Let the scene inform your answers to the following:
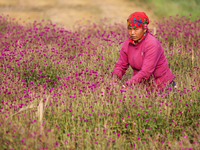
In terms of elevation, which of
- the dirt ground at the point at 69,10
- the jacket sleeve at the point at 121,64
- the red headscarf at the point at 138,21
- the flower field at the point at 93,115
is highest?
the red headscarf at the point at 138,21

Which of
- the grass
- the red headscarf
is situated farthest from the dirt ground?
the red headscarf

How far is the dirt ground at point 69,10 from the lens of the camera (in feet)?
36.1

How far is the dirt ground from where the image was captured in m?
11.0

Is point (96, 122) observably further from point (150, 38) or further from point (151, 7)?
point (151, 7)

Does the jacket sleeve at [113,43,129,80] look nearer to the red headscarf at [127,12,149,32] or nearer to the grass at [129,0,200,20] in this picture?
the red headscarf at [127,12,149,32]

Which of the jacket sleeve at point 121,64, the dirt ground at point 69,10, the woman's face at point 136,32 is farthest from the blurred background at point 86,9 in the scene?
the woman's face at point 136,32

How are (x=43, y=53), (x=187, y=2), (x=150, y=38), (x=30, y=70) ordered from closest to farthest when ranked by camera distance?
(x=150, y=38) → (x=30, y=70) → (x=43, y=53) → (x=187, y=2)

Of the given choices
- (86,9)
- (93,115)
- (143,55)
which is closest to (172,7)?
(86,9)

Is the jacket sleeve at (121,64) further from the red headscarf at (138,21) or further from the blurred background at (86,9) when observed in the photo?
the blurred background at (86,9)

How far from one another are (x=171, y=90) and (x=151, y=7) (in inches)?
401

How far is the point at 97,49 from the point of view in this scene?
5.26 meters

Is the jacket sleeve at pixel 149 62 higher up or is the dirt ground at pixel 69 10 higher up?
the jacket sleeve at pixel 149 62

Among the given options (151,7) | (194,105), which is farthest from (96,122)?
(151,7)

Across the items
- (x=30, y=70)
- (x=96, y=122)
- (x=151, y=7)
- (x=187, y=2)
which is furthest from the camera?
(x=151, y=7)
